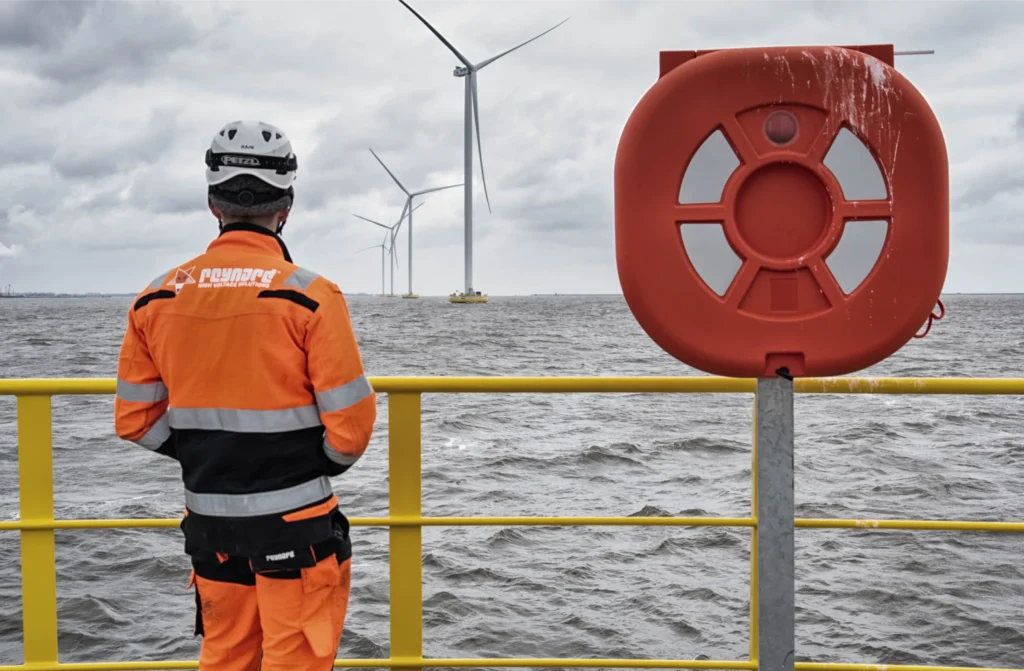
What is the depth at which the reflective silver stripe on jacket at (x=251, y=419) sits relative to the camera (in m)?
2.08

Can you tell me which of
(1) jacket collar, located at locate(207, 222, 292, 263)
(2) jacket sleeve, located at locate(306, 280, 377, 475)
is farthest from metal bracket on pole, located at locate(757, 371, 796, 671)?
(1) jacket collar, located at locate(207, 222, 292, 263)

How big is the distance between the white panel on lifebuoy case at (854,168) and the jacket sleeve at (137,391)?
1.63m

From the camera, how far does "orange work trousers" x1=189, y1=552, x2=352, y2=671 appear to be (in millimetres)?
2139

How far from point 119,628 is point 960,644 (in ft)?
22.8

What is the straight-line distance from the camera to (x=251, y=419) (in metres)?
2.08

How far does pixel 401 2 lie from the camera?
39406 millimetres

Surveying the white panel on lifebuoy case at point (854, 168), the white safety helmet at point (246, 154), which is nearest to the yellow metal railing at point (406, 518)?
the white safety helmet at point (246, 154)

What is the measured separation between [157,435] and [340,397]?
21.6 inches

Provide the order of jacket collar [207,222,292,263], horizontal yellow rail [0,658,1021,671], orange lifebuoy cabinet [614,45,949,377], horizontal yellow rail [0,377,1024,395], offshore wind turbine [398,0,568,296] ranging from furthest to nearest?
offshore wind turbine [398,0,568,296], horizontal yellow rail [0,658,1021,671], horizontal yellow rail [0,377,1024,395], jacket collar [207,222,292,263], orange lifebuoy cabinet [614,45,949,377]

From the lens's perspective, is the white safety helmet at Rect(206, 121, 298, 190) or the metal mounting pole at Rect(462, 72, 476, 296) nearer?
the white safety helmet at Rect(206, 121, 298, 190)

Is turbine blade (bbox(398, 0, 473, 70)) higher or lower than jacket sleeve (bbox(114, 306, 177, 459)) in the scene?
higher

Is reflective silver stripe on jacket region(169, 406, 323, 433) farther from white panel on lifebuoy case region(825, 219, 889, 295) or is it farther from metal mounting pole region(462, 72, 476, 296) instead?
metal mounting pole region(462, 72, 476, 296)

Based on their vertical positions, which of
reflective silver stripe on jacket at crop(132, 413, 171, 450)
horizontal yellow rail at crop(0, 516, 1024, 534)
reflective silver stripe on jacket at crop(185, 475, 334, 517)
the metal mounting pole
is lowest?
horizontal yellow rail at crop(0, 516, 1024, 534)

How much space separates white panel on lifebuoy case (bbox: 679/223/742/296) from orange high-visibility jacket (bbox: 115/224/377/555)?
785 millimetres
